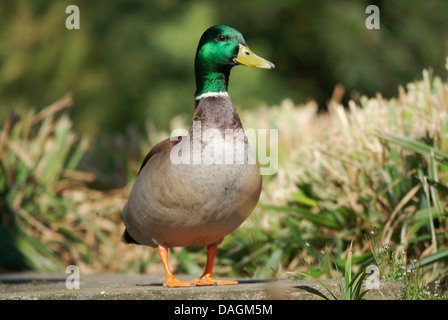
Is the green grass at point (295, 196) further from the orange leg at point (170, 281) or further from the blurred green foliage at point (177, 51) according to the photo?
the blurred green foliage at point (177, 51)

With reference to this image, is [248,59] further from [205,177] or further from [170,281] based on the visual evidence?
[170,281]

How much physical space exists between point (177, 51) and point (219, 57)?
656cm

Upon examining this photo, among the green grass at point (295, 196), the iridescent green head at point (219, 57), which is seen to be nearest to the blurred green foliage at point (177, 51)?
the green grass at point (295, 196)

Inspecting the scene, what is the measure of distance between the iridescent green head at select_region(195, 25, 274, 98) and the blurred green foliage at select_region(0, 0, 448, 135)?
623cm

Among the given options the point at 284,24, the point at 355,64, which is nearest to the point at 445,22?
the point at 355,64

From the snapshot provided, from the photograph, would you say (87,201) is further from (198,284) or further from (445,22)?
(445,22)

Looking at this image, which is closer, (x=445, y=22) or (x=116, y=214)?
(x=116, y=214)

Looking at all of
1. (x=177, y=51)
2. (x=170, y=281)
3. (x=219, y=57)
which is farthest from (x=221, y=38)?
(x=177, y=51)

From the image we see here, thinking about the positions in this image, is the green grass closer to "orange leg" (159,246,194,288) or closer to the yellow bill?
"orange leg" (159,246,194,288)

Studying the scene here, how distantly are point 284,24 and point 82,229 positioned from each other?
6050 millimetres

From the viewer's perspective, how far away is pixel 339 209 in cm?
427

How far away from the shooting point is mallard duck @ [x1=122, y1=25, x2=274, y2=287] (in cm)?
288

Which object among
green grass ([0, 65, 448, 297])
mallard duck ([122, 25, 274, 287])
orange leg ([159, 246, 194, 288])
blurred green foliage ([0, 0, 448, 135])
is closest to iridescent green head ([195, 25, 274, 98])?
mallard duck ([122, 25, 274, 287])

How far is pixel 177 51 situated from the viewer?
9539 mm
